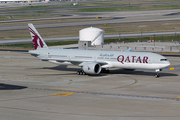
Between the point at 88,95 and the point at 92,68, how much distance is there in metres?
14.9

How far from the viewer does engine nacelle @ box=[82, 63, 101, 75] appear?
5597 cm

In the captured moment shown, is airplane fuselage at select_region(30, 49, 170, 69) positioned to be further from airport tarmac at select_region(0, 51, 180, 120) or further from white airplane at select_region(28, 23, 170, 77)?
airport tarmac at select_region(0, 51, 180, 120)

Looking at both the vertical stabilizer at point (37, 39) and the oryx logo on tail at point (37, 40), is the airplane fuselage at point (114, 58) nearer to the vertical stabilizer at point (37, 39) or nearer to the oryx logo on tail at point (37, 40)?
the vertical stabilizer at point (37, 39)

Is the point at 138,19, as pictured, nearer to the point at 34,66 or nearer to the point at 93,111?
the point at 34,66

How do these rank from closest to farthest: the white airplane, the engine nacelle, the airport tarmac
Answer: the airport tarmac < the white airplane < the engine nacelle

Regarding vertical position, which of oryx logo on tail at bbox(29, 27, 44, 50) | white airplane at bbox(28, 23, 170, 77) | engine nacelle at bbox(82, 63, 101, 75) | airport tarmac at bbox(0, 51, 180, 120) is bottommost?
airport tarmac at bbox(0, 51, 180, 120)

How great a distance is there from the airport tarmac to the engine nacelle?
1113 mm

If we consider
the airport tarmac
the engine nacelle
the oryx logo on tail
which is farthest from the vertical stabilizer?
the engine nacelle

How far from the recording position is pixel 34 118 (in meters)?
30.1

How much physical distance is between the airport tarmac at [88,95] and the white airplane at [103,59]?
6.39 ft

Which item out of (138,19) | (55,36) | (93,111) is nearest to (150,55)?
(93,111)

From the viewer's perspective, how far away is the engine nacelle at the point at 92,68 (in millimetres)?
55969

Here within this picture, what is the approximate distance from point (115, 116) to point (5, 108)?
39.3ft

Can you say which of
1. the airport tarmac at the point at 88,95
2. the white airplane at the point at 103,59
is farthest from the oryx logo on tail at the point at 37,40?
the airport tarmac at the point at 88,95
